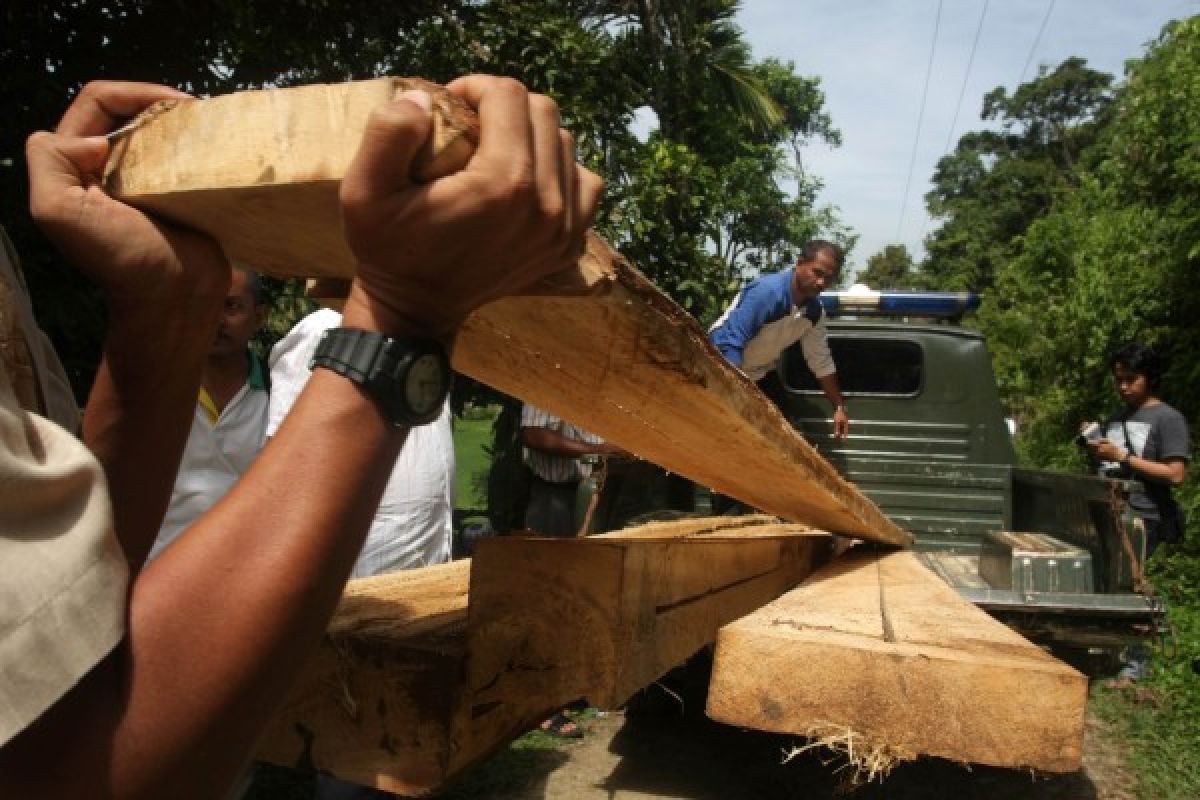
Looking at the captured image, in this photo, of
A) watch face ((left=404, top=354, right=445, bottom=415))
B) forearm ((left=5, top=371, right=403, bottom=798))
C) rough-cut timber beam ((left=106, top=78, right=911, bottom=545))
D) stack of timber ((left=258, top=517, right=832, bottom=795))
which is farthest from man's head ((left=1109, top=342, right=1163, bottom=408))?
forearm ((left=5, top=371, right=403, bottom=798))

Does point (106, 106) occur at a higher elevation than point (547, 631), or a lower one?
higher

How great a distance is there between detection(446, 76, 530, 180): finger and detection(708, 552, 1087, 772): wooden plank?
2.41 feet

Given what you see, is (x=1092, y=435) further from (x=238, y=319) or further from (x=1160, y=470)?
(x=238, y=319)

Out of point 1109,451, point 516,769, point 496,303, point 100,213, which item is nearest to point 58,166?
point 100,213

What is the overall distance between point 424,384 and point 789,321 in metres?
4.98

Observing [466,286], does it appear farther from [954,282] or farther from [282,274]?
[954,282]

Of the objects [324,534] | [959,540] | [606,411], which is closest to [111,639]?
[324,534]

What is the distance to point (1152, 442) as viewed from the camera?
543 cm

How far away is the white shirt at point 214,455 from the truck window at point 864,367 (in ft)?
12.4

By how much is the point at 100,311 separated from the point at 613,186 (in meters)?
4.07

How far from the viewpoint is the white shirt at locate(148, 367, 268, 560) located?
107 inches

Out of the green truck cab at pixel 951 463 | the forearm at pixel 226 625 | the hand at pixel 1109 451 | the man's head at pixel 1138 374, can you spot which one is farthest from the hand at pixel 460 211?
the man's head at pixel 1138 374

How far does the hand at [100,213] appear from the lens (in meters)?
1.03

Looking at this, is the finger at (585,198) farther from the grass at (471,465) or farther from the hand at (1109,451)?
the grass at (471,465)
